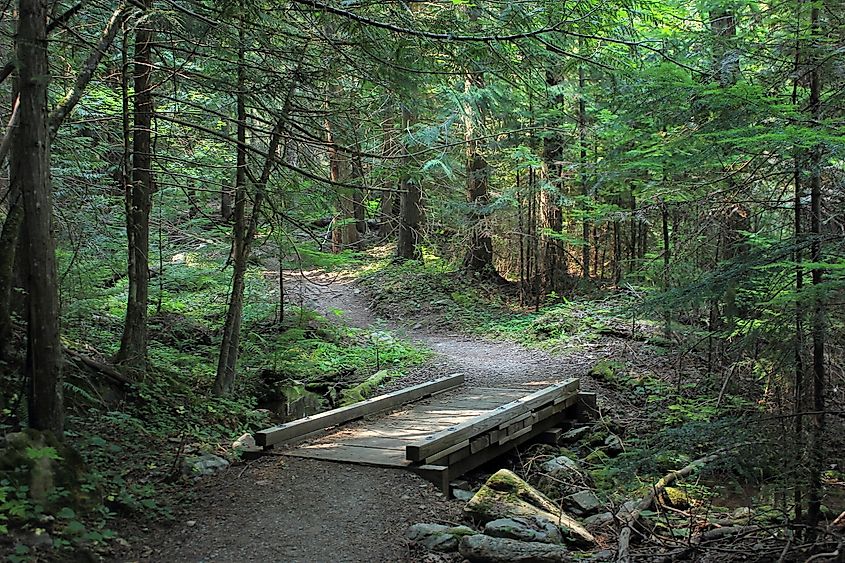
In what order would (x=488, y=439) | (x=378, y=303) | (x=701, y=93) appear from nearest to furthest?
(x=701, y=93) → (x=488, y=439) → (x=378, y=303)

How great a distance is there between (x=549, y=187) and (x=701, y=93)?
1322 centimetres

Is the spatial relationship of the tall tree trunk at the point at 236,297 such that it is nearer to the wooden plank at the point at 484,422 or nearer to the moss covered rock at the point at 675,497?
the wooden plank at the point at 484,422

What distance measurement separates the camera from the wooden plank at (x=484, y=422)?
7.13m

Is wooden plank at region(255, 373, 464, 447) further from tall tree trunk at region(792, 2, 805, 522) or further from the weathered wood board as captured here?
tall tree trunk at region(792, 2, 805, 522)

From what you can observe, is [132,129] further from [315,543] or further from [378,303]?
[378,303]

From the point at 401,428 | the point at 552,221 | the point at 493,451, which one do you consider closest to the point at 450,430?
the point at 401,428

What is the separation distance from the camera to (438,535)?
221 inches

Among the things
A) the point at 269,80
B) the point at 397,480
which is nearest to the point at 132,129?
the point at 269,80

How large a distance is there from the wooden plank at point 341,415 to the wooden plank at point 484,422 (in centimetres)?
170

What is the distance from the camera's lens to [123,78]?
24.4ft

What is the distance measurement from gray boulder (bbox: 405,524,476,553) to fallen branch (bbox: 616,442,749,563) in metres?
1.31

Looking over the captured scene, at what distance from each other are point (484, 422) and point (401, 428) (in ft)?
3.88

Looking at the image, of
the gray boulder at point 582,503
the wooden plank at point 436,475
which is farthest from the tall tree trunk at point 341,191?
the gray boulder at point 582,503

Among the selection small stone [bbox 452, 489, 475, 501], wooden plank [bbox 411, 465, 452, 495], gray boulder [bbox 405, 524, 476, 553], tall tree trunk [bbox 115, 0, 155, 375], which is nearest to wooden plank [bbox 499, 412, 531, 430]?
small stone [bbox 452, 489, 475, 501]
